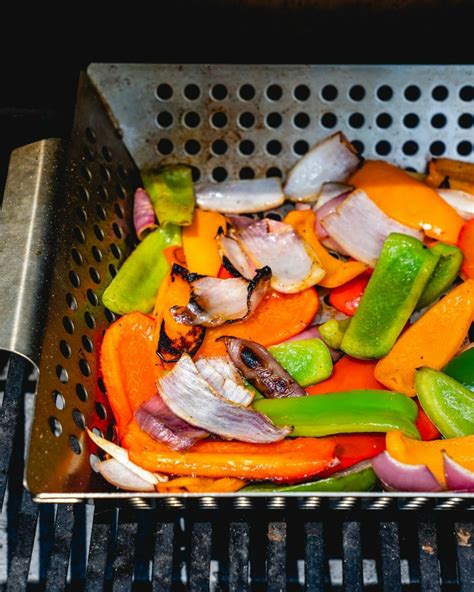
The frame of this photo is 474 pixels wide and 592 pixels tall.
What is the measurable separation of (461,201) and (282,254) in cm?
51

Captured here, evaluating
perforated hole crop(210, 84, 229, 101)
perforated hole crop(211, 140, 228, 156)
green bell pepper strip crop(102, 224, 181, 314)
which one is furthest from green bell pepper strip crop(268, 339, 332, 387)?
perforated hole crop(210, 84, 229, 101)

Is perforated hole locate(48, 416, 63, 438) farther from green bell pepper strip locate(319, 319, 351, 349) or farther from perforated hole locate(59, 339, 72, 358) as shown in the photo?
green bell pepper strip locate(319, 319, 351, 349)

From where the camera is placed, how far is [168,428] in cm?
165

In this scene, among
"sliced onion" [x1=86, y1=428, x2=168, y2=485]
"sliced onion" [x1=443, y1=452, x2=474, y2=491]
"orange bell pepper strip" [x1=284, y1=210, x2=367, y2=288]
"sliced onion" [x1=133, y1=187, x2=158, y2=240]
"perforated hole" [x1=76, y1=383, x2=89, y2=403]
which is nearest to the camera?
"sliced onion" [x1=443, y1=452, x2=474, y2=491]

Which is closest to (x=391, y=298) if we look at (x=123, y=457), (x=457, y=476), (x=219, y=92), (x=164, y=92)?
(x=457, y=476)

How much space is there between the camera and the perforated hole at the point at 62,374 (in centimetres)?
167

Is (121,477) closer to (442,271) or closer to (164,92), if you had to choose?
(442,271)

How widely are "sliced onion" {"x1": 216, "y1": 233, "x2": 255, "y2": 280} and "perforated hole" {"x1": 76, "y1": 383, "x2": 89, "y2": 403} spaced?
0.47 meters

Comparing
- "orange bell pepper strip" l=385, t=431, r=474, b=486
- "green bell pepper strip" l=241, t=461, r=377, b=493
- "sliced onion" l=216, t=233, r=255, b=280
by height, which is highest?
"sliced onion" l=216, t=233, r=255, b=280

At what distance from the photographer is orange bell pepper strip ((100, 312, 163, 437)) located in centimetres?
179

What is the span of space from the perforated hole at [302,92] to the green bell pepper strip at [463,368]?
90 centimetres

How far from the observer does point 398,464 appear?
154 cm

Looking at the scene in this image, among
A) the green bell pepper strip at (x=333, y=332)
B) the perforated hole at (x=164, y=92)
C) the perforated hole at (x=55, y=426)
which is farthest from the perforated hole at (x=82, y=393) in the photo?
the perforated hole at (x=164, y=92)
